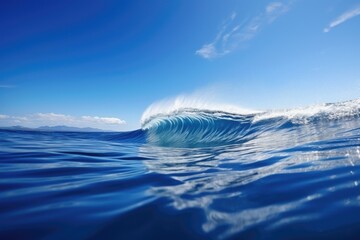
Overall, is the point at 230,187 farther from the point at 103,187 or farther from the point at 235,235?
the point at 103,187

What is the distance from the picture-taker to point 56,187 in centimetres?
257

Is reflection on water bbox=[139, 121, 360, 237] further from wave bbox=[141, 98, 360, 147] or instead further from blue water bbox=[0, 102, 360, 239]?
wave bbox=[141, 98, 360, 147]

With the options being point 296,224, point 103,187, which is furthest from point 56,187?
point 296,224

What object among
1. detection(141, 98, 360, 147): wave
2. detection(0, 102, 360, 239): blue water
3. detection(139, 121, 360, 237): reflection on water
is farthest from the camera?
detection(141, 98, 360, 147): wave

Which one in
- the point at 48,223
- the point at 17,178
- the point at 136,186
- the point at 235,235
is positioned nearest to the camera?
the point at 235,235

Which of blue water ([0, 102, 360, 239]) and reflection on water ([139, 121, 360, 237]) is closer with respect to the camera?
blue water ([0, 102, 360, 239])

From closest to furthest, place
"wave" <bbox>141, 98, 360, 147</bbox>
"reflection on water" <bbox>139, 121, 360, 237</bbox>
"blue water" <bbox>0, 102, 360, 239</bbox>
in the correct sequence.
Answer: "blue water" <bbox>0, 102, 360, 239</bbox>
"reflection on water" <bbox>139, 121, 360, 237</bbox>
"wave" <bbox>141, 98, 360, 147</bbox>

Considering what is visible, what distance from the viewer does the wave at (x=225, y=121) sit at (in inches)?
391

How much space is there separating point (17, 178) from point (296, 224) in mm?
3022

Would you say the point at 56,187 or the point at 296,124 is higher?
the point at 296,124

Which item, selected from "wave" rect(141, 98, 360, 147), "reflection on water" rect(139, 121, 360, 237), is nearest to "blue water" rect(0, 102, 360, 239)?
"reflection on water" rect(139, 121, 360, 237)

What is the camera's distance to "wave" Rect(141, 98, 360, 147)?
994 centimetres

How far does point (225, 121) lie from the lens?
13016 millimetres

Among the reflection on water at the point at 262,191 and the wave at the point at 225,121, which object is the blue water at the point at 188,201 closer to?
the reflection on water at the point at 262,191
